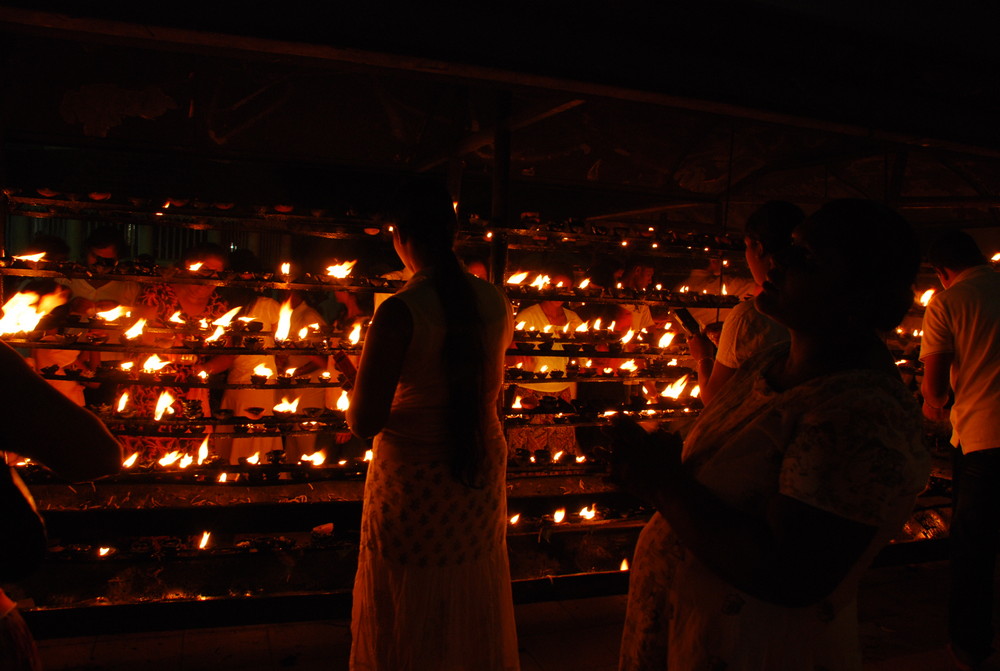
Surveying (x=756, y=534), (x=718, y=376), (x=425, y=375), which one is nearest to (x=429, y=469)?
(x=425, y=375)

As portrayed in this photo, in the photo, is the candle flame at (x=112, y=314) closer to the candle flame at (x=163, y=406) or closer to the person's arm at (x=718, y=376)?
the candle flame at (x=163, y=406)

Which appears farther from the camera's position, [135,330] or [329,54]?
[135,330]

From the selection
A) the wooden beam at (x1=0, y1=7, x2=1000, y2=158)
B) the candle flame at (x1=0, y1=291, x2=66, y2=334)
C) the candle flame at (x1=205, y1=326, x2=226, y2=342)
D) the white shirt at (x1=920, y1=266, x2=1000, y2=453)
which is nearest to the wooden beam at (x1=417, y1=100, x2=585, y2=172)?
the wooden beam at (x1=0, y1=7, x2=1000, y2=158)

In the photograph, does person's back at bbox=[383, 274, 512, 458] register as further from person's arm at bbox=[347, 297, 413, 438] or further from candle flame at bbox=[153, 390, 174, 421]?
candle flame at bbox=[153, 390, 174, 421]

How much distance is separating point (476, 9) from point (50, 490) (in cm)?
369

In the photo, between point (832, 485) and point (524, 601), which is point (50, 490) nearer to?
point (524, 601)

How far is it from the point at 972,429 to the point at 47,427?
168 inches

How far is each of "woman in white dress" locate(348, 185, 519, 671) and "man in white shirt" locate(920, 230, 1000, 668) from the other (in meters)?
2.79

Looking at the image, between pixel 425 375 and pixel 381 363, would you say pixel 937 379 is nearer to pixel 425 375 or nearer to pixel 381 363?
pixel 425 375

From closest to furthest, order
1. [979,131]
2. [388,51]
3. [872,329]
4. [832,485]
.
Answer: [832,485] < [872,329] < [388,51] < [979,131]

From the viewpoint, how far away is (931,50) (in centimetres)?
374

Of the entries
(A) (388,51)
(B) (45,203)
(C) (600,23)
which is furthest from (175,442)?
(C) (600,23)

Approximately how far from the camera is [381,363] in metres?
2.21

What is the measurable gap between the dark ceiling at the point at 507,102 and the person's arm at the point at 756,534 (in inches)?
82.6
